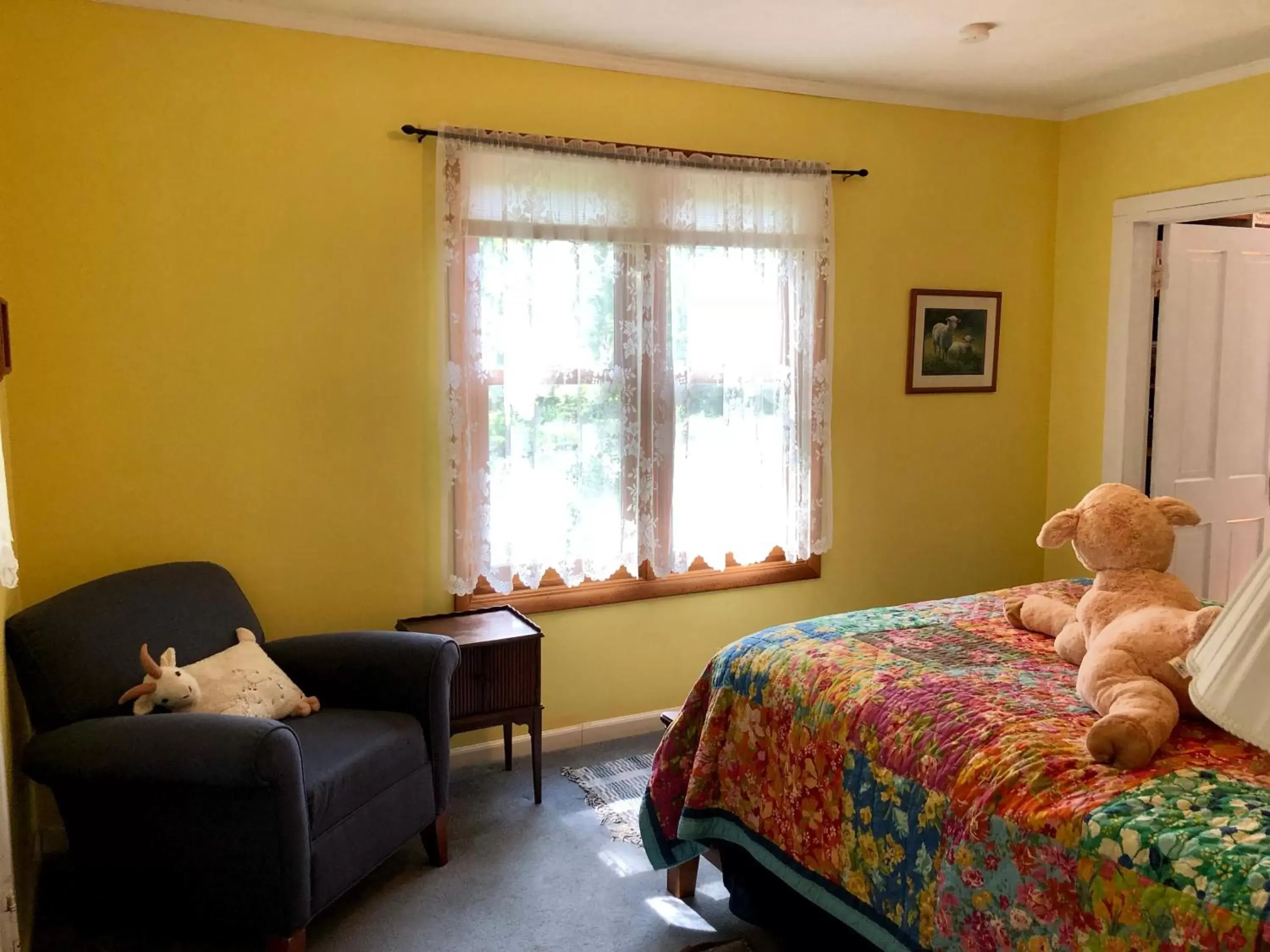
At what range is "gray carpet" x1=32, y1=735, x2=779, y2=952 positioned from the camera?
2.51 meters

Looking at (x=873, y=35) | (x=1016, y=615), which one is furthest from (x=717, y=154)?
(x=1016, y=615)

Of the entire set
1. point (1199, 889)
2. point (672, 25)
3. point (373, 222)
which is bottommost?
point (1199, 889)

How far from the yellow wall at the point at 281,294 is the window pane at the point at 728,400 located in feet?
1.08

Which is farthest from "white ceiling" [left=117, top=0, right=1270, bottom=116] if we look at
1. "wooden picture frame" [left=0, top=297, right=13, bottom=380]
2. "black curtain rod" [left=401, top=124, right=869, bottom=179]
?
"wooden picture frame" [left=0, top=297, right=13, bottom=380]

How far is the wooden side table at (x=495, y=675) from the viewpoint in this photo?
3121mm

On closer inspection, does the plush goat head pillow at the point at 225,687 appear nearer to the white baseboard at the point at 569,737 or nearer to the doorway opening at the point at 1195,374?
the white baseboard at the point at 569,737

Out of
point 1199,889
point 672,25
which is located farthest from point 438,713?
point 672,25

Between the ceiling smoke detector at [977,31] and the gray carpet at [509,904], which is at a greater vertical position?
the ceiling smoke detector at [977,31]

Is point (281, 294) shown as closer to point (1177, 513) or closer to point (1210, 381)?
point (1177, 513)

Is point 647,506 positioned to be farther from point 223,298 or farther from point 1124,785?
point 1124,785

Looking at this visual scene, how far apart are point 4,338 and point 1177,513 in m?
3.02

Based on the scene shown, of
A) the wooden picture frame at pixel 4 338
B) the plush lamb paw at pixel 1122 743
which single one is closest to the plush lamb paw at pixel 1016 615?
the plush lamb paw at pixel 1122 743

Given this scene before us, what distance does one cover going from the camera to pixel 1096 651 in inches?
81.9

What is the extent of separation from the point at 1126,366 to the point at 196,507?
3667 mm
